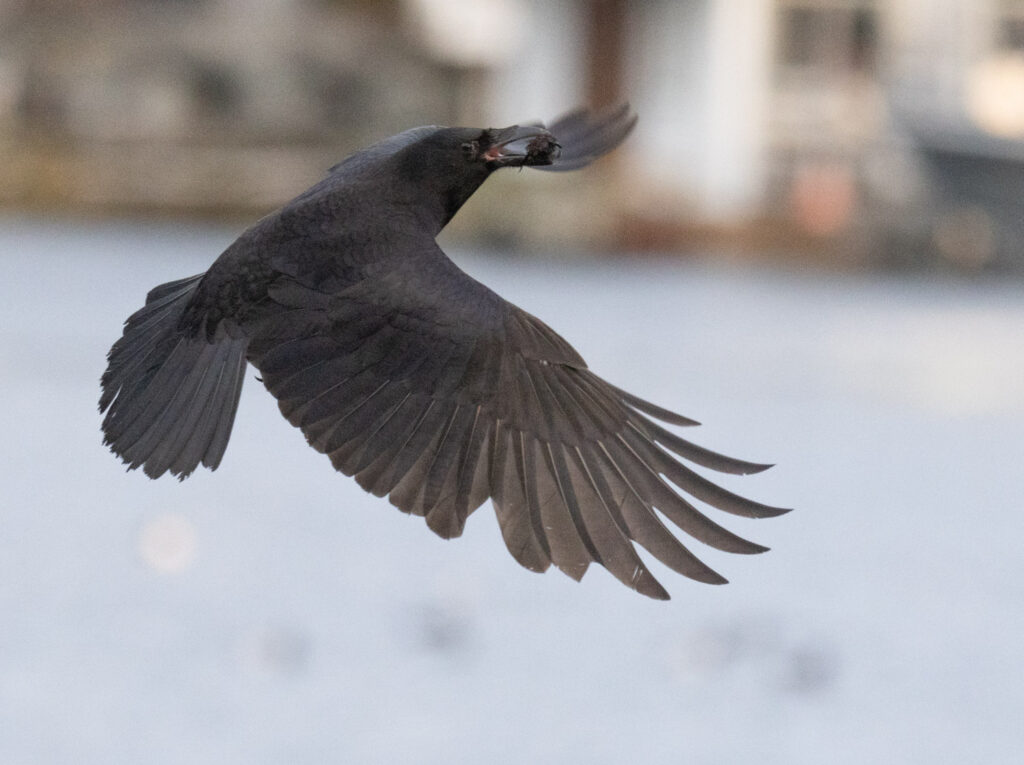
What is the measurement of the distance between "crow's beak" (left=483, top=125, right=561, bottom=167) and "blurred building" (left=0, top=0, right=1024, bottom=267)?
16.5 meters

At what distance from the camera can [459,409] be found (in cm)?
365

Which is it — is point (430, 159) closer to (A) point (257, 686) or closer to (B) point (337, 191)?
(B) point (337, 191)

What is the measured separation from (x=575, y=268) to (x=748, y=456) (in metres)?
8.66

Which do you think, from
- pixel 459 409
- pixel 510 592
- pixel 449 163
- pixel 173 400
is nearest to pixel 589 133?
pixel 449 163

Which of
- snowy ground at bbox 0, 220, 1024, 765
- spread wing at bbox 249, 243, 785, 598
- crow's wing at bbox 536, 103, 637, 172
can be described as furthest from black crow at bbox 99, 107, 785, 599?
snowy ground at bbox 0, 220, 1024, 765

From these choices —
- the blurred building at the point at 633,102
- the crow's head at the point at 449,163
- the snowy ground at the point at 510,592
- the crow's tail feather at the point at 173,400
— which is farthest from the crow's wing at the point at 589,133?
the blurred building at the point at 633,102

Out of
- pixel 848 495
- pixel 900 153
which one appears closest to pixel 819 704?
pixel 848 495

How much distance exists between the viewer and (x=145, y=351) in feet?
12.8

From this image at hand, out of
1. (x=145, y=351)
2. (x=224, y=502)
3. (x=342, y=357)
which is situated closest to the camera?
(x=342, y=357)

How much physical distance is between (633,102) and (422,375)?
18.9 metres

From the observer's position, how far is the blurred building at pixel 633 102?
2011 cm

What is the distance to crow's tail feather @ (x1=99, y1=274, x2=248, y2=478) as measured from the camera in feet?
12.2

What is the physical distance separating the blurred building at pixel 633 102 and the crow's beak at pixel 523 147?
54.1ft

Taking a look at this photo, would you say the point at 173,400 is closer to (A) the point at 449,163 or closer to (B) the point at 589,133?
(A) the point at 449,163
